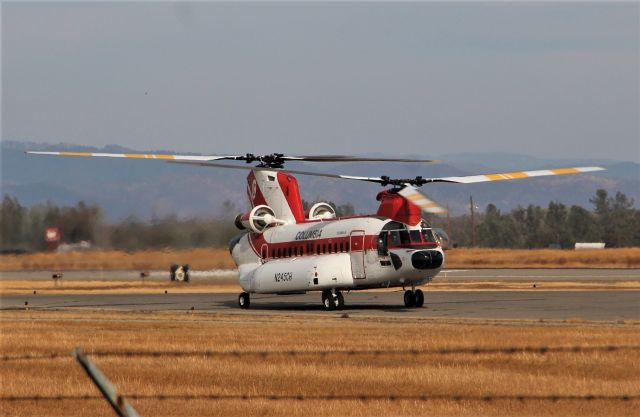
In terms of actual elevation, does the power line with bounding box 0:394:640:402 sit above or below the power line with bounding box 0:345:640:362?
below

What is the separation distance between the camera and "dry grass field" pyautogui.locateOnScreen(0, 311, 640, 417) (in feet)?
60.3

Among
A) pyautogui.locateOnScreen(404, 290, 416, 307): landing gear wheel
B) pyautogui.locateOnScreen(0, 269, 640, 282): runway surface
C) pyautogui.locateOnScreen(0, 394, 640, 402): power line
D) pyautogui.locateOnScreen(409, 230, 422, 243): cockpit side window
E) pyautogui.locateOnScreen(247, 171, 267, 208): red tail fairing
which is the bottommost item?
pyautogui.locateOnScreen(0, 394, 640, 402): power line

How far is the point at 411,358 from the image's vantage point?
2400 cm

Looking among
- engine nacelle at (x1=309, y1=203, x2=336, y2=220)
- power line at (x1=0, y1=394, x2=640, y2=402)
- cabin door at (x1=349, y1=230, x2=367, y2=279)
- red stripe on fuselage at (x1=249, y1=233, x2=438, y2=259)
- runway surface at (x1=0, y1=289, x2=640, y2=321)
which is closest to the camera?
power line at (x1=0, y1=394, x2=640, y2=402)

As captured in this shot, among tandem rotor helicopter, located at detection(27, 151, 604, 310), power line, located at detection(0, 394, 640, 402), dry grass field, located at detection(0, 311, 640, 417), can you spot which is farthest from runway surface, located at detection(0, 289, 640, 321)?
power line, located at detection(0, 394, 640, 402)

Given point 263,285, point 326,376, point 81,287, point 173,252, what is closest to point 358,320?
point 263,285

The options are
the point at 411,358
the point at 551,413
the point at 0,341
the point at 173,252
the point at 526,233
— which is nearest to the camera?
the point at 551,413

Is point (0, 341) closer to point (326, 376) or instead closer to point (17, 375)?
point (17, 375)

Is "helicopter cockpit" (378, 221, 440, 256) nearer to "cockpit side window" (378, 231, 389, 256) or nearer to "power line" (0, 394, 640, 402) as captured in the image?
"cockpit side window" (378, 231, 389, 256)

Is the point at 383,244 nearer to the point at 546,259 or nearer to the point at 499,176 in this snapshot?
the point at 499,176

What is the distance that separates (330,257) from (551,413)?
81.8 ft

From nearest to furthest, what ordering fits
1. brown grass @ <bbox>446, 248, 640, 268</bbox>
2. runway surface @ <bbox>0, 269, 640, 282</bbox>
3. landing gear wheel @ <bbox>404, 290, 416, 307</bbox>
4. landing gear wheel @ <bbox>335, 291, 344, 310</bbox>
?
landing gear wheel @ <bbox>404, 290, 416, 307</bbox> → landing gear wheel @ <bbox>335, 291, 344, 310</bbox> → runway surface @ <bbox>0, 269, 640, 282</bbox> → brown grass @ <bbox>446, 248, 640, 268</bbox>

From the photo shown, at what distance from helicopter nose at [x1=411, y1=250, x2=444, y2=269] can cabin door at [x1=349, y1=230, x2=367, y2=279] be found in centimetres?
217

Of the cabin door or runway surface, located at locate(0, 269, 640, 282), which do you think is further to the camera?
runway surface, located at locate(0, 269, 640, 282)
